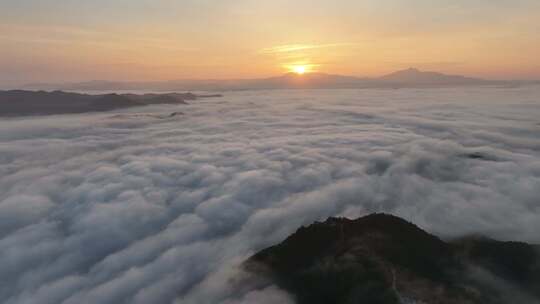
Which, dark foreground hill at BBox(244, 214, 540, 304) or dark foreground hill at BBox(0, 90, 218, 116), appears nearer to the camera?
dark foreground hill at BBox(244, 214, 540, 304)

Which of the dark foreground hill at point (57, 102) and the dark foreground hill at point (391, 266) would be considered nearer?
the dark foreground hill at point (391, 266)

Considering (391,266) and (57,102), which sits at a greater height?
(57,102)

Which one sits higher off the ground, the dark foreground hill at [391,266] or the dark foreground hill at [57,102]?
the dark foreground hill at [57,102]

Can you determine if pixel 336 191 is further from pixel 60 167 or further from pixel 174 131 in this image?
pixel 174 131

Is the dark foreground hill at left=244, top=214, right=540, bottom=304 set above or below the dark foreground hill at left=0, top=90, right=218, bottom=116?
below
